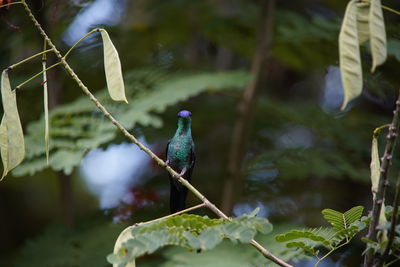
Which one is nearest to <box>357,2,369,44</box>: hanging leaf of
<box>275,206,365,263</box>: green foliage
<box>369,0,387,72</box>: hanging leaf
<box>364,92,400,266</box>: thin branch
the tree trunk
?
<box>369,0,387,72</box>: hanging leaf

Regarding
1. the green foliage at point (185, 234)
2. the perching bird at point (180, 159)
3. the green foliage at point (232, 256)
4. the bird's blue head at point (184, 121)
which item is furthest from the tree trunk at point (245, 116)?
the green foliage at point (185, 234)

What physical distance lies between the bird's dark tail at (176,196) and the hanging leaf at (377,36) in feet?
3.03

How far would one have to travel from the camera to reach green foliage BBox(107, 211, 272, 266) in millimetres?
1512

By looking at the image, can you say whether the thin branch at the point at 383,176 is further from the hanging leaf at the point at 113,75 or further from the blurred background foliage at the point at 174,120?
the blurred background foliage at the point at 174,120

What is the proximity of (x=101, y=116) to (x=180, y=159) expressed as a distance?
5.87 ft

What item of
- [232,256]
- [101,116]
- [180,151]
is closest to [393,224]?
[180,151]

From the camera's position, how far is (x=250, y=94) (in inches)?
172

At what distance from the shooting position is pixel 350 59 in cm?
145

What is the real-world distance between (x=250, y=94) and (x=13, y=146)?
295cm

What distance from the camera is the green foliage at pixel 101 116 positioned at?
3.43 meters

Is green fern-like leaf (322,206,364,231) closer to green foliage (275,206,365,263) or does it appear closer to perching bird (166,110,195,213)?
green foliage (275,206,365,263)

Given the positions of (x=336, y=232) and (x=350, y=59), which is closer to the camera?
(x=350, y=59)

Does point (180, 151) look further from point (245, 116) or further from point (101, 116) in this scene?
point (245, 116)

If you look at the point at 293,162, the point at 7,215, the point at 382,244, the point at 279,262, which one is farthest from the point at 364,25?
the point at 7,215
